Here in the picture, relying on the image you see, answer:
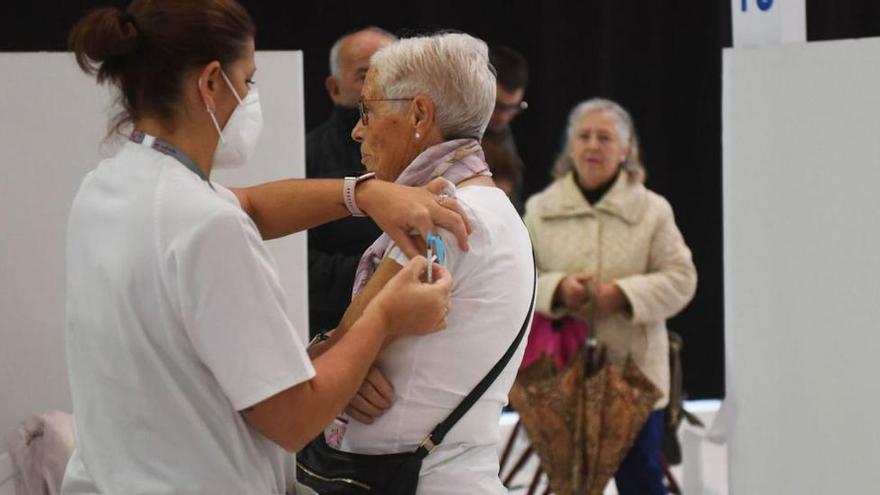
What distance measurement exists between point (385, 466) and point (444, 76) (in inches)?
23.4

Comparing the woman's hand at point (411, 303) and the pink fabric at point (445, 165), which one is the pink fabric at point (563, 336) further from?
the woman's hand at point (411, 303)

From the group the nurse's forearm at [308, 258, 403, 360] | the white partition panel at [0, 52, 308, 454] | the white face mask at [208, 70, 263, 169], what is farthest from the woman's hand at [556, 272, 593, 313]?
the white face mask at [208, 70, 263, 169]

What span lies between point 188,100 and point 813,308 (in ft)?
6.45

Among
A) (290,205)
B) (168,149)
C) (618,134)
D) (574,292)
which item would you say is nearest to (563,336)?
(574,292)

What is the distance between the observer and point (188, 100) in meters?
1.85

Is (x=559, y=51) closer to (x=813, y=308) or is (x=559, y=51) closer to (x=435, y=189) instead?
(x=813, y=308)

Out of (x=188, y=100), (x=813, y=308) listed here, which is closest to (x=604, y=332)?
(x=813, y=308)

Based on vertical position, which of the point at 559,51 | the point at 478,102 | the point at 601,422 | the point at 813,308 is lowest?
the point at 601,422

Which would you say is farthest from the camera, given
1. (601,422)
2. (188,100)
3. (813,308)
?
(601,422)

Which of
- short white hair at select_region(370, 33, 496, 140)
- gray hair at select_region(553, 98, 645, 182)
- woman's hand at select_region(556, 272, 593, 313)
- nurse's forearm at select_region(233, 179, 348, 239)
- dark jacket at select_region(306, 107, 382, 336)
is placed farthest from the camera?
gray hair at select_region(553, 98, 645, 182)

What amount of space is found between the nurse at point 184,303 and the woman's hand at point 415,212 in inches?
3.2

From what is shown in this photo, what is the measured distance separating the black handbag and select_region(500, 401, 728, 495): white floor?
248cm

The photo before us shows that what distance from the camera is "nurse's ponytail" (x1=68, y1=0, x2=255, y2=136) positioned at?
5.96ft

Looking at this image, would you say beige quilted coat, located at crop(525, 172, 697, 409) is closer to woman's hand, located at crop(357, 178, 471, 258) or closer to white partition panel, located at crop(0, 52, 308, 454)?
white partition panel, located at crop(0, 52, 308, 454)
